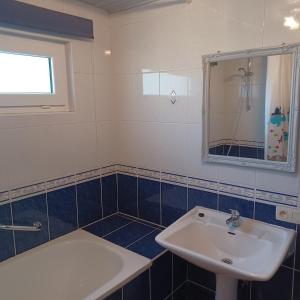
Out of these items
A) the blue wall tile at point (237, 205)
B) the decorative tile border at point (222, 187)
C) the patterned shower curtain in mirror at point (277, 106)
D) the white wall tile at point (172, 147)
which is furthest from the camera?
the white wall tile at point (172, 147)

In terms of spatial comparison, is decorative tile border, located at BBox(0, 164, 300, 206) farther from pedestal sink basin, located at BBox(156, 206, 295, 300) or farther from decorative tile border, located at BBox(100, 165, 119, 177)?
pedestal sink basin, located at BBox(156, 206, 295, 300)

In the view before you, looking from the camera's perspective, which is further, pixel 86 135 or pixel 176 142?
pixel 86 135

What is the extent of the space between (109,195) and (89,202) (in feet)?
0.65

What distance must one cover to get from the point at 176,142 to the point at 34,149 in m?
0.90

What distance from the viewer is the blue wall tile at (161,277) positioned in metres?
1.71

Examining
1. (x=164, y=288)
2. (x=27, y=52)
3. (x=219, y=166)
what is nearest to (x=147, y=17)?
(x=27, y=52)

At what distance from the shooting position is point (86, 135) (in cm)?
205

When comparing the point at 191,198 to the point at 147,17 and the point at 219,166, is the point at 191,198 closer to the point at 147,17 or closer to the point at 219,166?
the point at 219,166

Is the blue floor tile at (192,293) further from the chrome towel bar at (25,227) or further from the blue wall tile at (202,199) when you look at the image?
the chrome towel bar at (25,227)

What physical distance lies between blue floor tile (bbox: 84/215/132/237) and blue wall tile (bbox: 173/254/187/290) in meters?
0.48

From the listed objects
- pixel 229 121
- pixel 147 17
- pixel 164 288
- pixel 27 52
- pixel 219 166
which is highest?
pixel 147 17

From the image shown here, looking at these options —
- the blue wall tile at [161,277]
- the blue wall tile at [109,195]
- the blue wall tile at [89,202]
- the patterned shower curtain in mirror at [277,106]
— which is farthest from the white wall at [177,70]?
the blue wall tile at [161,277]

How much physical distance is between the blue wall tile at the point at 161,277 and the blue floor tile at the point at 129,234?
9.8 inches

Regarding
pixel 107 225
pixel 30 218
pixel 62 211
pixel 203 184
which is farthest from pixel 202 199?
pixel 30 218
